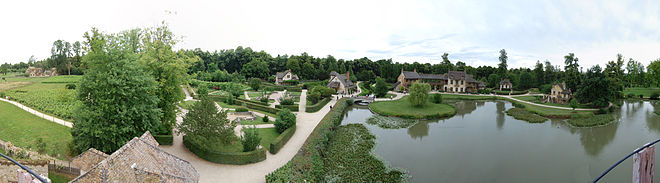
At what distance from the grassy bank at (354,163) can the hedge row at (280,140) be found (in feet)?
10.8

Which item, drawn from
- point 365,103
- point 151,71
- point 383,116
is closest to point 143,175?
point 151,71

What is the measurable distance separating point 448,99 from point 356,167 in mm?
41811

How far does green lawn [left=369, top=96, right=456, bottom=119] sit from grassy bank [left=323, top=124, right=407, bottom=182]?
11.7 metres

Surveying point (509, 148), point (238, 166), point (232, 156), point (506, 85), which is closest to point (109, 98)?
point (232, 156)

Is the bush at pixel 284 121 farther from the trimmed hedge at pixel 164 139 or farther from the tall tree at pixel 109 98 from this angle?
the tall tree at pixel 109 98

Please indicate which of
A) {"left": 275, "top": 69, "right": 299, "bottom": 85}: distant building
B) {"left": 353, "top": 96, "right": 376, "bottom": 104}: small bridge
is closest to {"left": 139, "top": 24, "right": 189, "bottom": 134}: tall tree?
{"left": 353, "top": 96, "right": 376, "bottom": 104}: small bridge

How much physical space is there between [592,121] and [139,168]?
42.7 meters

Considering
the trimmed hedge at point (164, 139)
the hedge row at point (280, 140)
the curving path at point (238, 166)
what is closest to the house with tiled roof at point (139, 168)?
the curving path at point (238, 166)

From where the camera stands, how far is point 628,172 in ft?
63.2

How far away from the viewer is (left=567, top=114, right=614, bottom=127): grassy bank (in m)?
33.1

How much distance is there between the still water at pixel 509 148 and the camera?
19.3m

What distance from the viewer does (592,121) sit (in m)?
34.1

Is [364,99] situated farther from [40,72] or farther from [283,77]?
[40,72]

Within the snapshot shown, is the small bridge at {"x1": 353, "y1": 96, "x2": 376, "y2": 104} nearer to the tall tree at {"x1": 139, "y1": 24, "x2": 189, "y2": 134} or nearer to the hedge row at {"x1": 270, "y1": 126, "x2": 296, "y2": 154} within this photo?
the hedge row at {"x1": 270, "y1": 126, "x2": 296, "y2": 154}
